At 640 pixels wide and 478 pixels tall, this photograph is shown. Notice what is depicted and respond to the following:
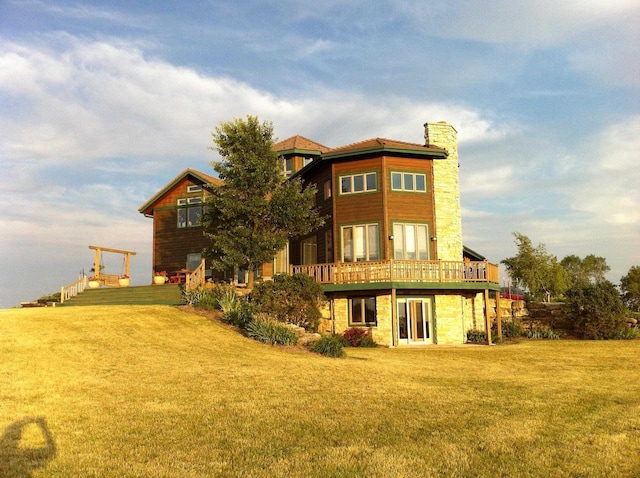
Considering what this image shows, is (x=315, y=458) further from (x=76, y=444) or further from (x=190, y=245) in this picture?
(x=190, y=245)

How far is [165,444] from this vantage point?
22.1 ft

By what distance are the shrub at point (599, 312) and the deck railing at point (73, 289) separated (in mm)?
27056

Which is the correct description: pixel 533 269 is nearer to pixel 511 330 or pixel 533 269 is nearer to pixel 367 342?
pixel 511 330

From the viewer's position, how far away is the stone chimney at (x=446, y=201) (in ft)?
81.4

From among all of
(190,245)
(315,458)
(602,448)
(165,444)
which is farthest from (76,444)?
(190,245)

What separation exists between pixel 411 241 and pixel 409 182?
2.89m

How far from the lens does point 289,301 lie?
19.6 metres

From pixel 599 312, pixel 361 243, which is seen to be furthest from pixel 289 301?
pixel 599 312

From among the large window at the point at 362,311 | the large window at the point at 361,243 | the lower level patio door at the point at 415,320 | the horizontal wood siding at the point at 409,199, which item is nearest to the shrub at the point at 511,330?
the lower level patio door at the point at 415,320

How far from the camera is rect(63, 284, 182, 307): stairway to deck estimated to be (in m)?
26.0

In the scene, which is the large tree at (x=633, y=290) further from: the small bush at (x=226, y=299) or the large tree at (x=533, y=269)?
the small bush at (x=226, y=299)

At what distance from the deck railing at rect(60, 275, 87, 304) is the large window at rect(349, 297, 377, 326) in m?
16.3

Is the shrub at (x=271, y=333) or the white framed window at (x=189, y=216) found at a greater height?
the white framed window at (x=189, y=216)

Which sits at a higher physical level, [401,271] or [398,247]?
[398,247]
